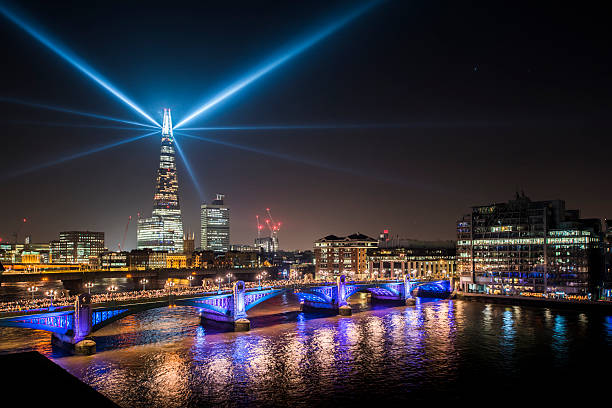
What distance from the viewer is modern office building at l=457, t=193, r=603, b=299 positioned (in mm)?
116062

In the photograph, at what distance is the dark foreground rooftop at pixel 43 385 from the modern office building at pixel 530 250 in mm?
120263

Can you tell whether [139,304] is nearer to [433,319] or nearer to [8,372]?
[8,372]

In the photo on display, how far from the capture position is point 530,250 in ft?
416

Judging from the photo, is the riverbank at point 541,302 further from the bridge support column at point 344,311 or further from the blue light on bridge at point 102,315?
the blue light on bridge at point 102,315

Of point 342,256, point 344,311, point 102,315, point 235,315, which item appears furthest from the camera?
point 342,256

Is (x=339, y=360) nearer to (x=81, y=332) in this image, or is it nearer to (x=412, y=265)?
(x=81, y=332)

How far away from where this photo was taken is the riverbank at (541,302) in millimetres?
98588

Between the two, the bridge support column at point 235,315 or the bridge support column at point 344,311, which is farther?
the bridge support column at point 344,311

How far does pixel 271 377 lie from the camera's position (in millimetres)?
50000

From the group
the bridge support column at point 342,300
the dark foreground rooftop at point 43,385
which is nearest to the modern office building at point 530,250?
the bridge support column at point 342,300

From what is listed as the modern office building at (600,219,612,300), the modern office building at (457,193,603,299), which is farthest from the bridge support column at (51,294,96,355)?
the modern office building at (600,219,612,300)

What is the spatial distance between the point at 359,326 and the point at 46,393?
70393mm

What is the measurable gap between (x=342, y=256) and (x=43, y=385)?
580ft

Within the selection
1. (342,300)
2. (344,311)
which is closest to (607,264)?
(342,300)
